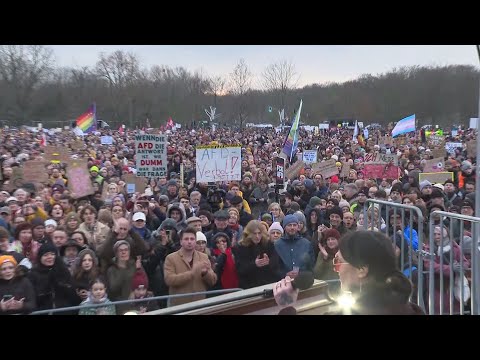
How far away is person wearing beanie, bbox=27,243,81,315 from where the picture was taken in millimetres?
4906

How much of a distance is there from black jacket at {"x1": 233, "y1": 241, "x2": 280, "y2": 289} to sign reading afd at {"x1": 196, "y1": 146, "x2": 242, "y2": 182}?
15.8ft

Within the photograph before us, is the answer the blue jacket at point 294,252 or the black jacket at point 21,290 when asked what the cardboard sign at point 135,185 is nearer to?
the blue jacket at point 294,252

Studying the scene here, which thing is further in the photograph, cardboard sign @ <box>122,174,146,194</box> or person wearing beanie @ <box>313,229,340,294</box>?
cardboard sign @ <box>122,174,146,194</box>

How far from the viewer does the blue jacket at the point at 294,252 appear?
18.7 feet

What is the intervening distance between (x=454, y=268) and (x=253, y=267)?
2.07m

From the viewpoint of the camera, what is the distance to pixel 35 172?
11.2 metres

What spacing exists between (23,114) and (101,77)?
391 inches

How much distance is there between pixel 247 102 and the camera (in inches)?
2131

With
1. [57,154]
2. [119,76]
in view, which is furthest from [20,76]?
[57,154]

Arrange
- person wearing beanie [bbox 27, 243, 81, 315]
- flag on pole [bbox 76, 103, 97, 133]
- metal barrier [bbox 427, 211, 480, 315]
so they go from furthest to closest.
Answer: flag on pole [bbox 76, 103, 97, 133] → person wearing beanie [bbox 27, 243, 81, 315] → metal barrier [bbox 427, 211, 480, 315]

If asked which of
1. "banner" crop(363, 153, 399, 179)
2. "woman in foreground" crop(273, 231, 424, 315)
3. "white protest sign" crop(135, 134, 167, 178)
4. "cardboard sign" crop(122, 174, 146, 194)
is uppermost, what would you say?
"white protest sign" crop(135, 134, 167, 178)

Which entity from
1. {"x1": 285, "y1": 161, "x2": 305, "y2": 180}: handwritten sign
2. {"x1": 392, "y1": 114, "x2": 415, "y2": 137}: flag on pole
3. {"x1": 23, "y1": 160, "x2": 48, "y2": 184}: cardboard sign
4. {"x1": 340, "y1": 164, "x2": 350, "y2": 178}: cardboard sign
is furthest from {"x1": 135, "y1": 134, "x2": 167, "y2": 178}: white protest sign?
{"x1": 392, "y1": 114, "x2": 415, "y2": 137}: flag on pole

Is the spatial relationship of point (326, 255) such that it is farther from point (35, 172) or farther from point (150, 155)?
point (35, 172)

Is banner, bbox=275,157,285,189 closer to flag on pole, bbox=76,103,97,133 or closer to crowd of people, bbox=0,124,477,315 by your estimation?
crowd of people, bbox=0,124,477,315
